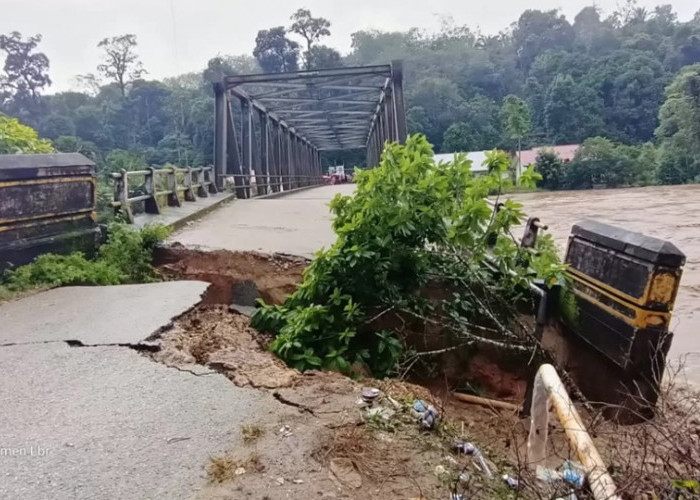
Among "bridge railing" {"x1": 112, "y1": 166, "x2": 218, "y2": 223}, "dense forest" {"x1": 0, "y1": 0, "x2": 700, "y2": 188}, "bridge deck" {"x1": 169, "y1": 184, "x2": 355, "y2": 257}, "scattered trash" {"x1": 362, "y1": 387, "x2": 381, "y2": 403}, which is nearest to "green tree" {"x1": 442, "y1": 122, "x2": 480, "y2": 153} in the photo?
"dense forest" {"x1": 0, "y1": 0, "x2": 700, "y2": 188}

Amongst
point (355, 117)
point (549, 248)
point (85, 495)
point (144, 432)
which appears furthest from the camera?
point (355, 117)

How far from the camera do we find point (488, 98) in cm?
6166

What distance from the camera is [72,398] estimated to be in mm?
2688

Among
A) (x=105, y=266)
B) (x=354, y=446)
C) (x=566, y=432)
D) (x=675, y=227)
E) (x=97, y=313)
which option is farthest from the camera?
(x=675, y=227)

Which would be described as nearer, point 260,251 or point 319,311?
point 319,311

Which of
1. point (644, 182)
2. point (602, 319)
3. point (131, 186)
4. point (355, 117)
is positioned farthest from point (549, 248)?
point (644, 182)

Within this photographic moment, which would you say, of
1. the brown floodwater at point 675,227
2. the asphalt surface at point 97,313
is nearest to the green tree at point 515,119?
the brown floodwater at point 675,227

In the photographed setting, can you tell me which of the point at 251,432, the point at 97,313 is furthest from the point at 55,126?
the point at 251,432

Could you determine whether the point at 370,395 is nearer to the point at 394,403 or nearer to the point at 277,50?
the point at 394,403

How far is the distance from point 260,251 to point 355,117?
22580 mm

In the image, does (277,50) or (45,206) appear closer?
(45,206)

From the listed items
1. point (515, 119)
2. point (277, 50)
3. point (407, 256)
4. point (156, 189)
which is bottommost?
point (407, 256)

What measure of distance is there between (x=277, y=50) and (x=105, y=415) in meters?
51.1

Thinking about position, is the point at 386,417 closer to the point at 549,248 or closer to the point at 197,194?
the point at 549,248
